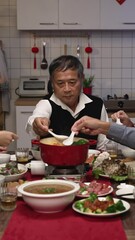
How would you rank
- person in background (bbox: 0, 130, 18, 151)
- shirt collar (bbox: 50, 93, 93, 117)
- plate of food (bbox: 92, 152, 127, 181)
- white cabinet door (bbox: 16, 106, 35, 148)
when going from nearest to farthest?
plate of food (bbox: 92, 152, 127, 181), person in background (bbox: 0, 130, 18, 151), shirt collar (bbox: 50, 93, 93, 117), white cabinet door (bbox: 16, 106, 35, 148)

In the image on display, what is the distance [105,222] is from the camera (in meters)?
1.47

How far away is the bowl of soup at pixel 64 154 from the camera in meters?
1.82

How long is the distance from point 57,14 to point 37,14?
0.21 meters

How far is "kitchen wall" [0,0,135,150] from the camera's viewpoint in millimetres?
4711

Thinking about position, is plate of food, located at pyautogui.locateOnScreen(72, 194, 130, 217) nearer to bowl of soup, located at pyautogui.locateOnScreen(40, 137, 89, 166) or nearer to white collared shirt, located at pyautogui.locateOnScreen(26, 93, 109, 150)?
bowl of soup, located at pyautogui.locateOnScreen(40, 137, 89, 166)

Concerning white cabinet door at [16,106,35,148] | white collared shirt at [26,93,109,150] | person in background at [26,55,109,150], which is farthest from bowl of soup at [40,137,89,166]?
white cabinet door at [16,106,35,148]

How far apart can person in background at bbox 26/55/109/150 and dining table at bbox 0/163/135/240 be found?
104 cm

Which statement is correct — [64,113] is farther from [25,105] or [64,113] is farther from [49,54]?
[49,54]

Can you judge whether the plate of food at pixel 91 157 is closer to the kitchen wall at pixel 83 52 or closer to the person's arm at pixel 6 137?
the person's arm at pixel 6 137

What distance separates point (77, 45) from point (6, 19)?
2.76 ft

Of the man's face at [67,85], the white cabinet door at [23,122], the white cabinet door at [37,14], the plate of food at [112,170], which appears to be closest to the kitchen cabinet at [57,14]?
the white cabinet door at [37,14]

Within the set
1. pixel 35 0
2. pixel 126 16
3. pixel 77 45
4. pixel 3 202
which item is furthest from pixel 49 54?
pixel 3 202

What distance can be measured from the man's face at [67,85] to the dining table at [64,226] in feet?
3.85

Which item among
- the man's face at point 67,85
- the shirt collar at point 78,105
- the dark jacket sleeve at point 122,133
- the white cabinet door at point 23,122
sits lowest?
the white cabinet door at point 23,122
